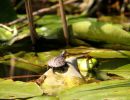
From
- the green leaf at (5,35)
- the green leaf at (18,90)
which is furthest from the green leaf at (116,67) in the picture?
the green leaf at (5,35)

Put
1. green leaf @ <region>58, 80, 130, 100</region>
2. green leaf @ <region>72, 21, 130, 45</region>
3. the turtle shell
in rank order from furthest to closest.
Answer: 1. green leaf @ <region>72, 21, 130, 45</region>
2. the turtle shell
3. green leaf @ <region>58, 80, 130, 100</region>

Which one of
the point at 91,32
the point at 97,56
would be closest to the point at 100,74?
the point at 97,56

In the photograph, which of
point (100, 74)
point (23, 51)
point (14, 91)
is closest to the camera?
point (14, 91)

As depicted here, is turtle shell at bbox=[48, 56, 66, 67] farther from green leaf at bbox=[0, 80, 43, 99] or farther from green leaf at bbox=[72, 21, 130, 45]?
green leaf at bbox=[72, 21, 130, 45]

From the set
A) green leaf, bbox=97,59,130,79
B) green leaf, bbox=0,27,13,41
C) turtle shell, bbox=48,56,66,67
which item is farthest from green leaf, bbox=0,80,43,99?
green leaf, bbox=0,27,13,41

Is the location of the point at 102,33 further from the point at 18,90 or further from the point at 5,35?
the point at 18,90

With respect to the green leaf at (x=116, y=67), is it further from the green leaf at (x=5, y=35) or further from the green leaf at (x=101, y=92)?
the green leaf at (x=5, y=35)

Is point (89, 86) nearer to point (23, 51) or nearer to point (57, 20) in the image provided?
point (23, 51)

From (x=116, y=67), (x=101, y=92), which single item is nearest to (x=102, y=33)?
(x=116, y=67)
